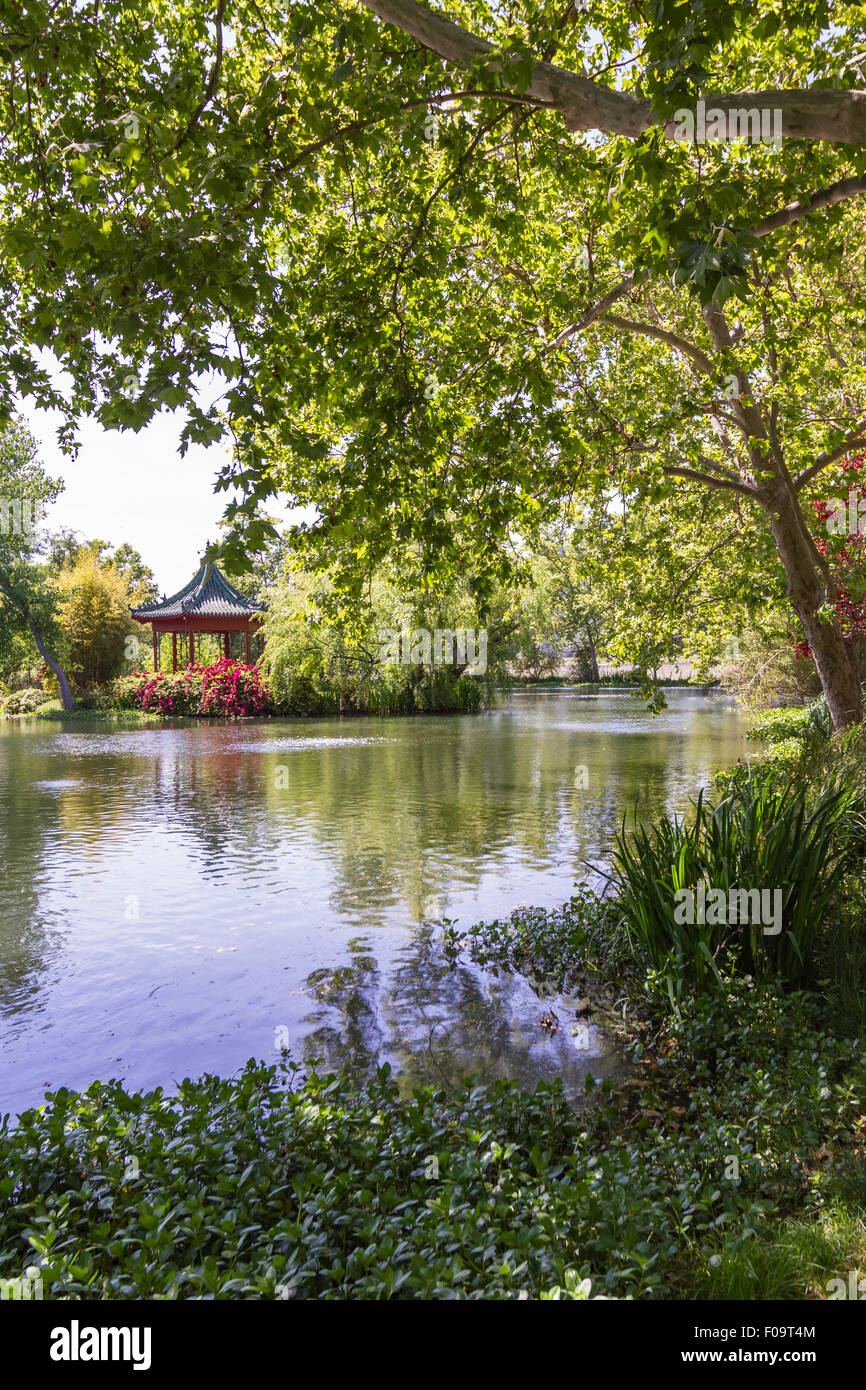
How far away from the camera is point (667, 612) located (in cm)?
1273

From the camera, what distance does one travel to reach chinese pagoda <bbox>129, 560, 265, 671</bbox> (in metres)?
41.2

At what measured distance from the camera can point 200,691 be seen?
38.8 m

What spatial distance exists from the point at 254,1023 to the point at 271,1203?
3.13m

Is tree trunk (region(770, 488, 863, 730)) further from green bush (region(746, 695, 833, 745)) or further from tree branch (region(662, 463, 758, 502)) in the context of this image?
green bush (region(746, 695, 833, 745))

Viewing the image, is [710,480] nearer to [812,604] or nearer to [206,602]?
[812,604]

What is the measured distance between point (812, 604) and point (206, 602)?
1415 inches

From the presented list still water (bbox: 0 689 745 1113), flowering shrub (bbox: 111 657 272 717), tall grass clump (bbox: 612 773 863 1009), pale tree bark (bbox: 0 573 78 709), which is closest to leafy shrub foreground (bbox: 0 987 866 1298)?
tall grass clump (bbox: 612 773 863 1009)

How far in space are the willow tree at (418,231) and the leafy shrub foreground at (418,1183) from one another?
257 cm

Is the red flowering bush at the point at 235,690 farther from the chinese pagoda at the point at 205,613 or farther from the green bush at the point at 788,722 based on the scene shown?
the green bush at the point at 788,722

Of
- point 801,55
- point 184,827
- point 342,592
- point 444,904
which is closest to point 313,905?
point 444,904

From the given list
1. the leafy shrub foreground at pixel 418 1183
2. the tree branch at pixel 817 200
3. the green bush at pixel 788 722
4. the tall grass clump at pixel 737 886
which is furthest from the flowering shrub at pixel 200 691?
the leafy shrub foreground at pixel 418 1183

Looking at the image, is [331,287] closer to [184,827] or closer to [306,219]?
[306,219]

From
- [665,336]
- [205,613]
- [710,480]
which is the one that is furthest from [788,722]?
[205,613]

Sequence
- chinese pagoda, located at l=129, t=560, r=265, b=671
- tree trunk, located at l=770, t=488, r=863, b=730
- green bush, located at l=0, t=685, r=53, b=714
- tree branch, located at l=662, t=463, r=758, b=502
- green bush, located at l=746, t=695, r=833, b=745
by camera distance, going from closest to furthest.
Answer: tree trunk, located at l=770, t=488, r=863, b=730 → tree branch, located at l=662, t=463, r=758, b=502 → green bush, located at l=746, t=695, r=833, b=745 → chinese pagoda, located at l=129, t=560, r=265, b=671 → green bush, located at l=0, t=685, r=53, b=714
